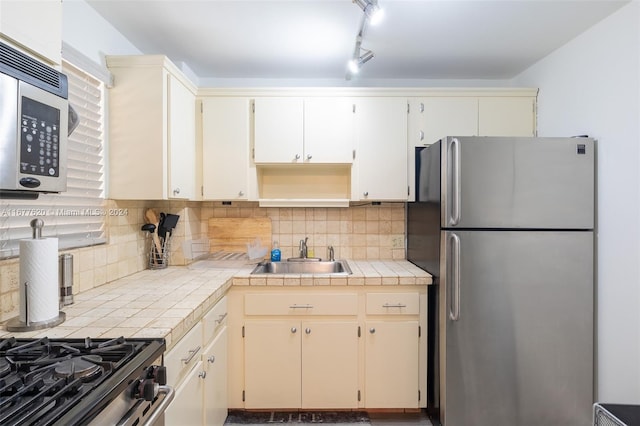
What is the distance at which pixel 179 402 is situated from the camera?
1.31 metres

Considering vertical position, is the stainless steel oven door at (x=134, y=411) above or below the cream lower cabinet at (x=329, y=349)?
above

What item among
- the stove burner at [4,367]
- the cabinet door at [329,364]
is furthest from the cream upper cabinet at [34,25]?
the cabinet door at [329,364]

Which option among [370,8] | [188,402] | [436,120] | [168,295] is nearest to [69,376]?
[188,402]

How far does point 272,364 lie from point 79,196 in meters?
1.42

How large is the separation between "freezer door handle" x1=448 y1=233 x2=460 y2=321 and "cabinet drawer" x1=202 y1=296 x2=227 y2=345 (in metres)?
1.28

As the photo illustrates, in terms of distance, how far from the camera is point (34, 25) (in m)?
1.03

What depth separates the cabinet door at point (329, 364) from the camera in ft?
6.82

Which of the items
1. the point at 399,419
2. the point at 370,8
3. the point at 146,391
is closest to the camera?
the point at 146,391

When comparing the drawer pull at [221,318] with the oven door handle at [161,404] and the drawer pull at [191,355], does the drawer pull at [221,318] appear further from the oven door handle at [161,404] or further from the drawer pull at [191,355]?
the oven door handle at [161,404]

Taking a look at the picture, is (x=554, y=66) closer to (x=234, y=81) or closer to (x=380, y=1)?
(x=380, y=1)

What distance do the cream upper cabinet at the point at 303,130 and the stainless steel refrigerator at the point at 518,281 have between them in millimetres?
772

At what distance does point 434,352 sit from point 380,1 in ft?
6.58

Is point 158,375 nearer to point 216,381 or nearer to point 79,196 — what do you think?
point 216,381

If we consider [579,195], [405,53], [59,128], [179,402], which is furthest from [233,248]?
[579,195]
